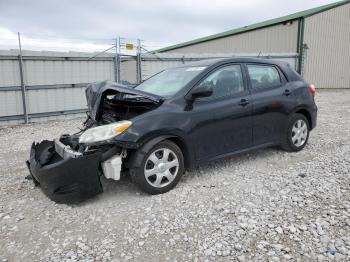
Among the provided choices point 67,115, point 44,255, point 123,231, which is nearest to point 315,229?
point 123,231

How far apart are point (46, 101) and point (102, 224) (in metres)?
7.50

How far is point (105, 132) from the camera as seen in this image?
3.32 m

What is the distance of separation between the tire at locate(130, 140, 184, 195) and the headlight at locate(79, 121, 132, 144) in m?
0.42

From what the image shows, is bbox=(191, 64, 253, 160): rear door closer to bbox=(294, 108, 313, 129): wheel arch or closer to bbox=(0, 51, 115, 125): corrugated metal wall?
bbox=(294, 108, 313, 129): wheel arch

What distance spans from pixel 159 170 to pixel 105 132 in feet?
2.59

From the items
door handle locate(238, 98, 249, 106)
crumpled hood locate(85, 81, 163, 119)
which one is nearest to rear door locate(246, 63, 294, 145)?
door handle locate(238, 98, 249, 106)

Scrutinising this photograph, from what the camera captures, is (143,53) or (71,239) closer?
(71,239)

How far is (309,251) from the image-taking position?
245 cm

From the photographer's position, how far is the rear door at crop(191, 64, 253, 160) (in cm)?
383

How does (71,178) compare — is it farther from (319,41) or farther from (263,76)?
(319,41)

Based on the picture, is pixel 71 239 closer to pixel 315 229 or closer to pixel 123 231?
pixel 123 231

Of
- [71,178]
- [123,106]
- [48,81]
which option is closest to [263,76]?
[123,106]

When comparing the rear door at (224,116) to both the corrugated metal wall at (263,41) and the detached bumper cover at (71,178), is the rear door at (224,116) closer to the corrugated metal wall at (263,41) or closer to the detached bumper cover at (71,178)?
the detached bumper cover at (71,178)

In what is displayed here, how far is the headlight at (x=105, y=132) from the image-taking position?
3.29 m
